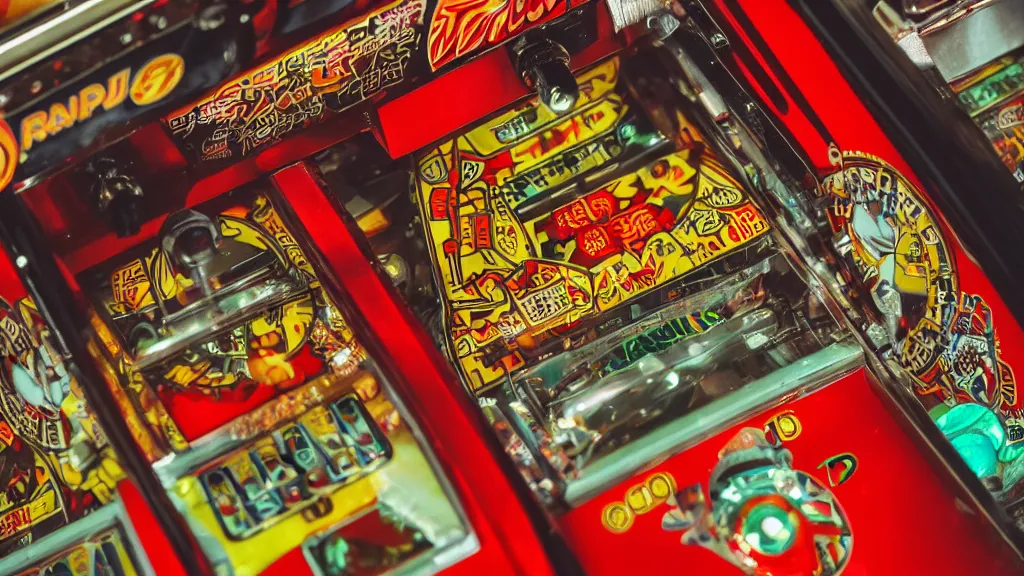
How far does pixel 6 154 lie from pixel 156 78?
275 millimetres

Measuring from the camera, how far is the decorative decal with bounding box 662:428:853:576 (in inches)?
60.9

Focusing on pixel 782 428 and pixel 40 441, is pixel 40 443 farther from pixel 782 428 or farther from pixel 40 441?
pixel 782 428

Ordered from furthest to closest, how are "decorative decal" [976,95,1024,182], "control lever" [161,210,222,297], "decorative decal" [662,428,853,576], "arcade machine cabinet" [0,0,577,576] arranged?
"decorative decal" [976,95,1024,182] → "control lever" [161,210,222,297] → "decorative decal" [662,428,853,576] → "arcade machine cabinet" [0,0,577,576]

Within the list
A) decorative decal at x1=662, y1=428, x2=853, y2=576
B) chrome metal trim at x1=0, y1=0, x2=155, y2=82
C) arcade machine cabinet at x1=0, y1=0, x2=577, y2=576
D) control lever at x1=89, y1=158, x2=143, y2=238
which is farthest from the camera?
control lever at x1=89, y1=158, x2=143, y2=238

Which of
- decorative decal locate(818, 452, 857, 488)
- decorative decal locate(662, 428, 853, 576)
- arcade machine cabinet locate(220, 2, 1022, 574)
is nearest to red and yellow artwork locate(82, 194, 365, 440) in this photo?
arcade machine cabinet locate(220, 2, 1022, 574)

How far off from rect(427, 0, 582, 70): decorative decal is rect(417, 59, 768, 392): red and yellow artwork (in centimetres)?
29

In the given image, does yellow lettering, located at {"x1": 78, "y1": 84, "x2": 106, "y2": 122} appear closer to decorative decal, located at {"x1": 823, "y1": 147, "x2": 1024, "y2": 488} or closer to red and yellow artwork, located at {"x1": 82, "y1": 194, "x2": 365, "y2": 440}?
red and yellow artwork, located at {"x1": 82, "y1": 194, "x2": 365, "y2": 440}

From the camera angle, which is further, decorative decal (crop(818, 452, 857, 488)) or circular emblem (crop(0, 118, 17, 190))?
decorative decal (crop(818, 452, 857, 488))

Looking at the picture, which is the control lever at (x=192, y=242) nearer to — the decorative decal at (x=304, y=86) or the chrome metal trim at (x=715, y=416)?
the decorative decal at (x=304, y=86)

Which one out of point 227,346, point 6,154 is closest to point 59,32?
point 6,154

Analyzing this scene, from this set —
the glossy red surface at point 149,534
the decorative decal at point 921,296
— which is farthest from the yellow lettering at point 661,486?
the glossy red surface at point 149,534

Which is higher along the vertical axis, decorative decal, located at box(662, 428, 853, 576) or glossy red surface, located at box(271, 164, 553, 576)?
glossy red surface, located at box(271, 164, 553, 576)

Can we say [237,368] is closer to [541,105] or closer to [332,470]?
[332,470]

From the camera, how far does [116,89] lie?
4.42 feet
